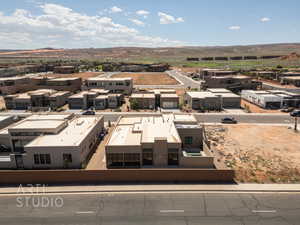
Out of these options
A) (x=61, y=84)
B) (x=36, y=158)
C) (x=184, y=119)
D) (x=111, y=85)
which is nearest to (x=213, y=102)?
(x=184, y=119)

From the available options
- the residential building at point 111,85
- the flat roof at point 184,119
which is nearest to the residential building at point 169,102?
the flat roof at point 184,119

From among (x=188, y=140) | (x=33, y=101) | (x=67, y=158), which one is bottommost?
(x=188, y=140)

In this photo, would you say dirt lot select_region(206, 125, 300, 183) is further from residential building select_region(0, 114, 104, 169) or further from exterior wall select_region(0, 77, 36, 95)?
exterior wall select_region(0, 77, 36, 95)

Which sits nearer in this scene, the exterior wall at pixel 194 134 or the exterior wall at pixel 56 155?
the exterior wall at pixel 56 155

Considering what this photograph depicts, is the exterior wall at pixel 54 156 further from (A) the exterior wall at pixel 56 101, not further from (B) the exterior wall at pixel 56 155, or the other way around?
(A) the exterior wall at pixel 56 101

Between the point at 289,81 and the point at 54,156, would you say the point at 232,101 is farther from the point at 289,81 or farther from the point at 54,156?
the point at 54,156

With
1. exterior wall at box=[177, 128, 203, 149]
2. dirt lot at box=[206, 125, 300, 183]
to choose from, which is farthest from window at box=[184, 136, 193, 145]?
dirt lot at box=[206, 125, 300, 183]

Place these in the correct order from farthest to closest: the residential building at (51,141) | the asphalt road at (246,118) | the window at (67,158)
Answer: the asphalt road at (246,118), the window at (67,158), the residential building at (51,141)

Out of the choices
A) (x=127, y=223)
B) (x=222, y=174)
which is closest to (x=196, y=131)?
(x=222, y=174)
